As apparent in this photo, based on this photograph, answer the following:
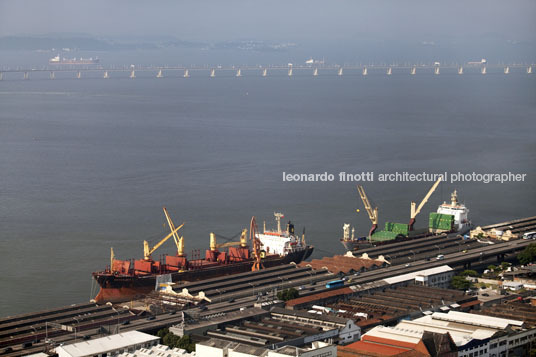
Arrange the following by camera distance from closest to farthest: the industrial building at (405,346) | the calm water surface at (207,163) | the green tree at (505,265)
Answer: the industrial building at (405,346)
the green tree at (505,265)
the calm water surface at (207,163)

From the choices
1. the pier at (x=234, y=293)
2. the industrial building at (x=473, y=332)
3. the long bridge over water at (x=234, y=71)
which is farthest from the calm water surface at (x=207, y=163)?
the long bridge over water at (x=234, y=71)

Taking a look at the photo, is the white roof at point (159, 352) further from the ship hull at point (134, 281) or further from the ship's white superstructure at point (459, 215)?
the ship's white superstructure at point (459, 215)

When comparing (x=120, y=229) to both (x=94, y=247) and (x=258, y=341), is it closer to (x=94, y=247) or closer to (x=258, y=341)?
(x=94, y=247)

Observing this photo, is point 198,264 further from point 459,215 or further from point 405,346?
point 459,215

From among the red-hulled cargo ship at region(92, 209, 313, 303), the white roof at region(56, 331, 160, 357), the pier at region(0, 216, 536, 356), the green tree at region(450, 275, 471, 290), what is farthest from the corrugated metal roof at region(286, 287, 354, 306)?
the red-hulled cargo ship at region(92, 209, 313, 303)

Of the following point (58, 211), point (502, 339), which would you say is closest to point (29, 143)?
point (58, 211)

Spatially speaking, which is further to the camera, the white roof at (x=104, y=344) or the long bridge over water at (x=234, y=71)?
the long bridge over water at (x=234, y=71)
